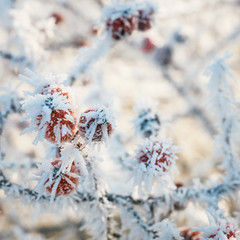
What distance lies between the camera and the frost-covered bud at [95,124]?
0.49 metres

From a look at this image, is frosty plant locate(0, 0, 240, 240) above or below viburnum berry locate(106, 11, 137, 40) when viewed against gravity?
below

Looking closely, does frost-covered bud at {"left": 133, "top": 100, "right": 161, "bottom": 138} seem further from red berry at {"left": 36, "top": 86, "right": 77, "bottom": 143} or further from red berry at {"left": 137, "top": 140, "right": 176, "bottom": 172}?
red berry at {"left": 36, "top": 86, "right": 77, "bottom": 143}

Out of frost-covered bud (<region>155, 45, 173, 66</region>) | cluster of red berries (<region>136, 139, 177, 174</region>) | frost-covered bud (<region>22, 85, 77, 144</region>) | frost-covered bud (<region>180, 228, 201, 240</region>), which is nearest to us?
frost-covered bud (<region>22, 85, 77, 144</region>)

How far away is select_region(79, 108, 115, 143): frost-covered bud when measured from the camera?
489 mm

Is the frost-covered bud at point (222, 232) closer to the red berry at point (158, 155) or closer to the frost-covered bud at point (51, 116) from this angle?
the red berry at point (158, 155)

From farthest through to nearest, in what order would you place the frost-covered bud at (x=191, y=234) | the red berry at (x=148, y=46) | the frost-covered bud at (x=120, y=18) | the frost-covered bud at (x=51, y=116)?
the red berry at (x=148, y=46) → the frost-covered bud at (x=120, y=18) → the frost-covered bud at (x=191, y=234) → the frost-covered bud at (x=51, y=116)

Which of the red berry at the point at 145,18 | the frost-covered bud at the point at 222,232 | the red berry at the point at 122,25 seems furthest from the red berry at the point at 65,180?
the red berry at the point at 145,18

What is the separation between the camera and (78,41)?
7.44 feet

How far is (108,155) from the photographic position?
1.00 metres

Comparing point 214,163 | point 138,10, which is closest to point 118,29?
point 138,10

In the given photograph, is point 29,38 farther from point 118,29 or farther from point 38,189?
point 38,189

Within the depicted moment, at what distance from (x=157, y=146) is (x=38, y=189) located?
287mm

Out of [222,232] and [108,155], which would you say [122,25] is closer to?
[108,155]

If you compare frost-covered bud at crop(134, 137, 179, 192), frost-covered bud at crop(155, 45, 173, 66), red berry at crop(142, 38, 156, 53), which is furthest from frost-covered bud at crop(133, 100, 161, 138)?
frost-covered bud at crop(155, 45, 173, 66)
